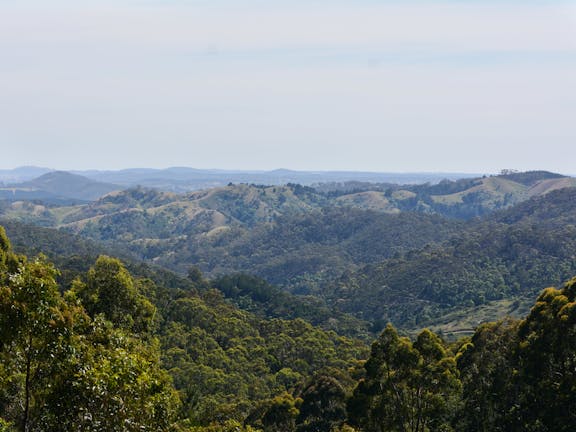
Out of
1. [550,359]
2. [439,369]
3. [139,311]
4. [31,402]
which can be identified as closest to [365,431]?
[439,369]

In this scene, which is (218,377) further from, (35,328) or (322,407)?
(35,328)

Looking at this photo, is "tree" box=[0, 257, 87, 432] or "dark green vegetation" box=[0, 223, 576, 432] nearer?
"tree" box=[0, 257, 87, 432]

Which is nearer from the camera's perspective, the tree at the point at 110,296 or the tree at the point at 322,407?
the tree at the point at 110,296

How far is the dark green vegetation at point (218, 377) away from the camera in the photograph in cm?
2270

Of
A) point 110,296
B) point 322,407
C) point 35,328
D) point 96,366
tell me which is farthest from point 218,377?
point 35,328

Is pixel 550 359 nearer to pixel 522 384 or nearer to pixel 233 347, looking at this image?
pixel 522 384

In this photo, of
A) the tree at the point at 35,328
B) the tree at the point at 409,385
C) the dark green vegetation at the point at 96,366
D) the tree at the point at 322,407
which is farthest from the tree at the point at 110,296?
the tree at the point at 322,407

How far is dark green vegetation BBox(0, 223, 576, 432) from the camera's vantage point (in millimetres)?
22703

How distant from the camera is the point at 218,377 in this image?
10062cm

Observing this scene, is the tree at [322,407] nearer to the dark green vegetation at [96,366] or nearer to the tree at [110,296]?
the dark green vegetation at [96,366]

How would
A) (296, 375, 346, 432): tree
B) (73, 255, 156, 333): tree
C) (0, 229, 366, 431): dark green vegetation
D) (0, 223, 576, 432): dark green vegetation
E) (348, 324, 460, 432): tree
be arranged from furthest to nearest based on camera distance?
1. (296, 375, 346, 432): tree
2. (73, 255, 156, 333): tree
3. (348, 324, 460, 432): tree
4. (0, 223, 576, 432): dark green vegetation
5. (0, 229, 366, 431): dark green vegetation

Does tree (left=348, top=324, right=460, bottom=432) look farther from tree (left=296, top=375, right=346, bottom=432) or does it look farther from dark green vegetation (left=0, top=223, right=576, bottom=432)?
tree (left=296, top=375, right=346, bottom=432)

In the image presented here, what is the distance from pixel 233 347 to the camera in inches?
4877

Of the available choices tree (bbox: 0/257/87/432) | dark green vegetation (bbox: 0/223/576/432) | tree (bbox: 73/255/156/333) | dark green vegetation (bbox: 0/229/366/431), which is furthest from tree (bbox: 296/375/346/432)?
tree (bbox: 0/257/87/432)
